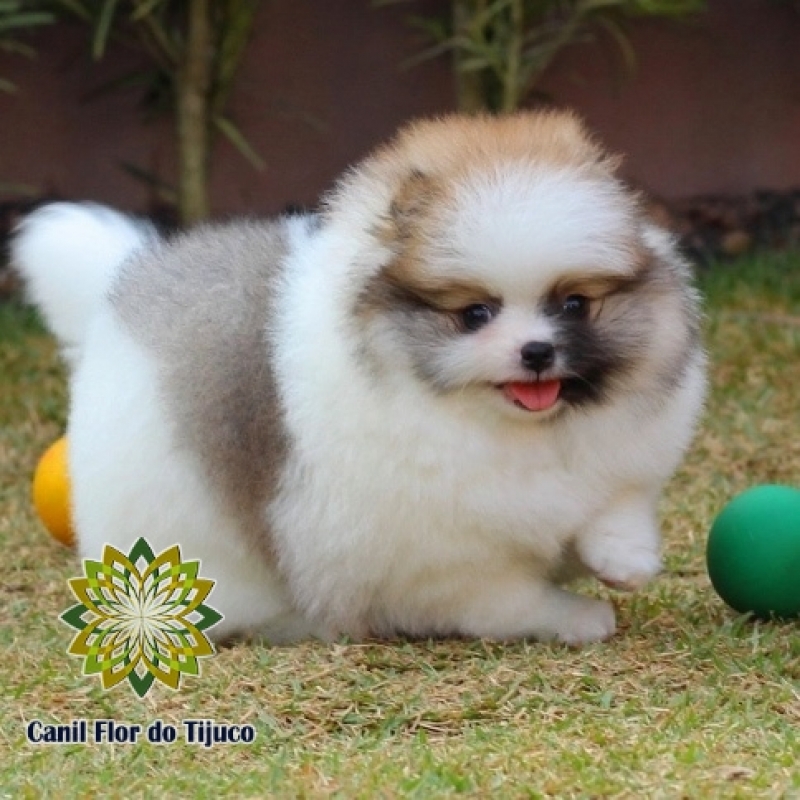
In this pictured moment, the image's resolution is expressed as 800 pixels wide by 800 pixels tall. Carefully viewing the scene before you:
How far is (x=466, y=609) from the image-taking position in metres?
3.87

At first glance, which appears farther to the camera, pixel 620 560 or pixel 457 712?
pixel 620 560

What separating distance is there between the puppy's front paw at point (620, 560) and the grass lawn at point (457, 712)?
0.18 metres

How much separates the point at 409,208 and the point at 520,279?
336mm

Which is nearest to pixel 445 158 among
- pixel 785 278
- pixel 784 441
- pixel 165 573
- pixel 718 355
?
pixel 165 573

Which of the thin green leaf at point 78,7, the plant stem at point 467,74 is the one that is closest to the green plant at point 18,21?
the thin green leaf at point 78,7

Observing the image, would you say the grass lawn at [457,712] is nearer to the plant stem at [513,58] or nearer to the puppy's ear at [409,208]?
the puppy's ear at [409,208]

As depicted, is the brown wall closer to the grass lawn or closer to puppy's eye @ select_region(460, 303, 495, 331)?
the grass lawn

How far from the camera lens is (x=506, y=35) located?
783cm

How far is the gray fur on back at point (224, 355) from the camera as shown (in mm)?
3873

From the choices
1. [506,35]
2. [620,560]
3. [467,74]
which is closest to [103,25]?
[467,74]

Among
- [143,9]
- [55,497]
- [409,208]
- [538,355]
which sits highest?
[143,9]

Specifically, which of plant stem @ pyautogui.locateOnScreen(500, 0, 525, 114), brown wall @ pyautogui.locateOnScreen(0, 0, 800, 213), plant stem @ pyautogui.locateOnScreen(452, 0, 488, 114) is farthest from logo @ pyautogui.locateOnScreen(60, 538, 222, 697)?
brown wall @ pyautogui.locateOnScreen(0, 0, 800, 213)

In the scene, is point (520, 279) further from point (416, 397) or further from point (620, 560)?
point (620, 560)

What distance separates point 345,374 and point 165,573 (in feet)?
1.93
